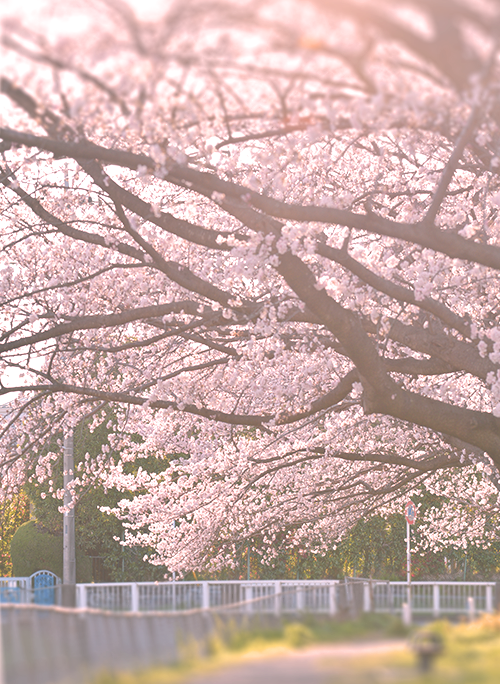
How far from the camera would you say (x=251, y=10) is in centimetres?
667

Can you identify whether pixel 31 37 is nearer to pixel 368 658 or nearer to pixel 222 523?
pixel 368 658

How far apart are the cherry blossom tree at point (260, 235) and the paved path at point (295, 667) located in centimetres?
400

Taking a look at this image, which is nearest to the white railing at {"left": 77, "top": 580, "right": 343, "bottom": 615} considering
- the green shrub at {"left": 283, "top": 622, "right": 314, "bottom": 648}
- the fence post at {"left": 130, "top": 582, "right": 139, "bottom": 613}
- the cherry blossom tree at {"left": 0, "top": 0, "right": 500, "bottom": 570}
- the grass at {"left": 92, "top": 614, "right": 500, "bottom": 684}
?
the fence post at {"left": 130, "top": 582, "right": 139, "bottom": 613}

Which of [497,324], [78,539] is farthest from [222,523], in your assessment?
[78,539]

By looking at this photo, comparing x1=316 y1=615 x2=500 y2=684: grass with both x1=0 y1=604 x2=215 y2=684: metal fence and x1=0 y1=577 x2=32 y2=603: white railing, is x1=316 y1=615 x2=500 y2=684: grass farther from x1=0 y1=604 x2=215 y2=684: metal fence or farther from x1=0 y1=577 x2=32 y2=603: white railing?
x1=0 y1=577 x2=32 y2=603: white railing

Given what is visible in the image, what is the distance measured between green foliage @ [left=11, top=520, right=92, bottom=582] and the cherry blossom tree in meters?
8.54

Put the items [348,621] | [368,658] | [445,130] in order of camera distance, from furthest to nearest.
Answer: [445,130], [348,621], [368,658]

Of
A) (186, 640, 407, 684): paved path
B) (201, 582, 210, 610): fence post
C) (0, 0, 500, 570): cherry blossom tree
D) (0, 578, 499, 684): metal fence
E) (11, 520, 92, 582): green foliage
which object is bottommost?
(11, 520, 92, 582): green foliage

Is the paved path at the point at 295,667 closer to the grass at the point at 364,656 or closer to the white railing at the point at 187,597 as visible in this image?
the grass at the point at 364,656

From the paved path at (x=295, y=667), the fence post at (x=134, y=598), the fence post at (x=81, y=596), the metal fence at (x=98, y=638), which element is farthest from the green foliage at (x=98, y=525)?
the paved path at (x=295, y=667)

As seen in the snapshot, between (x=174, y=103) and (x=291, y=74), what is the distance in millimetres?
1289

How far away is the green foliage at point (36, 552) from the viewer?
27.6 metres

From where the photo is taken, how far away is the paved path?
18.4 feet

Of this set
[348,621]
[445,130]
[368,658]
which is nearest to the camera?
[368,658]
